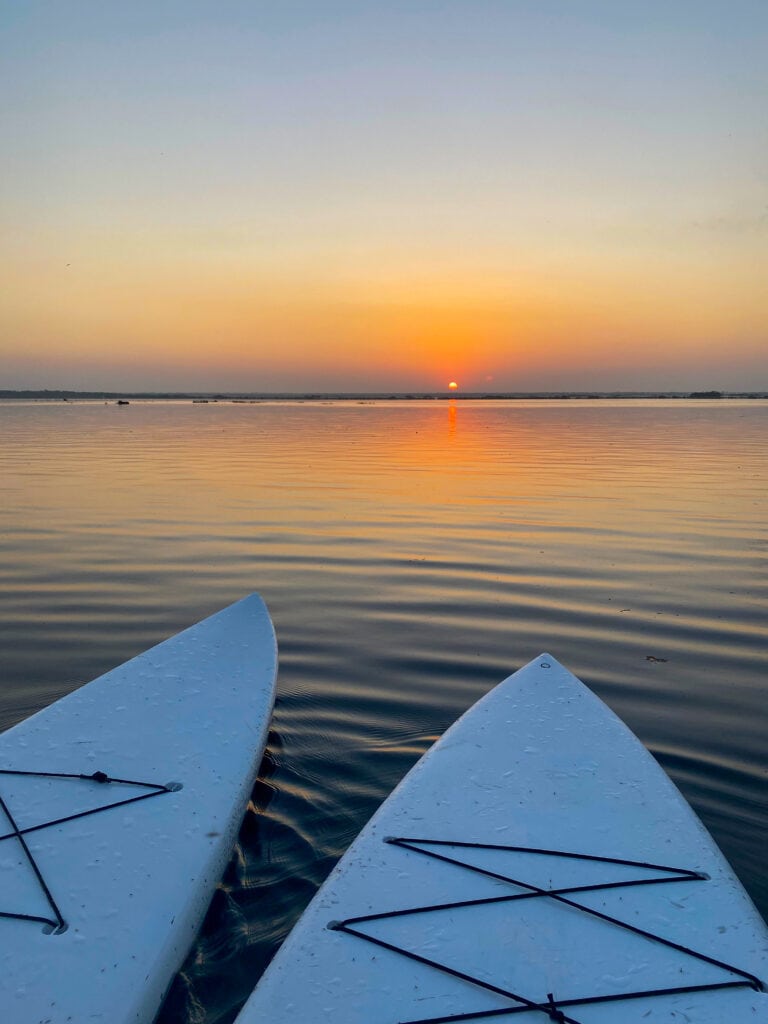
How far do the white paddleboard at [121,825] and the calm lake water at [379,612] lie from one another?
265mm

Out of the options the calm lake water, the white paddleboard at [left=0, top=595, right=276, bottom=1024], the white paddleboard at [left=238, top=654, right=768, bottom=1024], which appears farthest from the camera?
the calm lake water

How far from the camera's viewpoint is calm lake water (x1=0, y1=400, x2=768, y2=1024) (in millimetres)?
4285

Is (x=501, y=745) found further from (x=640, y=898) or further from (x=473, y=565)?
(x=473, y=565)

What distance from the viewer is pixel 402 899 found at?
320 cm

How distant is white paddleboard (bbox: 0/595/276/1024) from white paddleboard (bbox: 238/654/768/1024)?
607mm

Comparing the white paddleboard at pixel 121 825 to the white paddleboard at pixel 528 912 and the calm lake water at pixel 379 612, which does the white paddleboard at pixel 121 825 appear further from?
the white paddleboard at pixel 528 912

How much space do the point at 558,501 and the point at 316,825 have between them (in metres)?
11.5

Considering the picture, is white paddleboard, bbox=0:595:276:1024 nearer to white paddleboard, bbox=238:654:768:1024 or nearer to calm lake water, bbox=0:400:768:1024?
calm lake water, bbox=0:400:768:1024

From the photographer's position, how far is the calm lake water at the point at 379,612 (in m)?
4.29

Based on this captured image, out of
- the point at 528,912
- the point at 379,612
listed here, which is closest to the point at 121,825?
the point at 528,912

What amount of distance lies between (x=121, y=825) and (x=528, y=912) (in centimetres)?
202

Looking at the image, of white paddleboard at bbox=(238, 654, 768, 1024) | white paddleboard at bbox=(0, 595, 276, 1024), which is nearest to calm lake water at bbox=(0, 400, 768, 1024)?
white paddleboard at bbox=(0, 595, 276, 1024)

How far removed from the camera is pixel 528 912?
310 centimetres

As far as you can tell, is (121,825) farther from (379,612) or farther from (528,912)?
(379,612)
